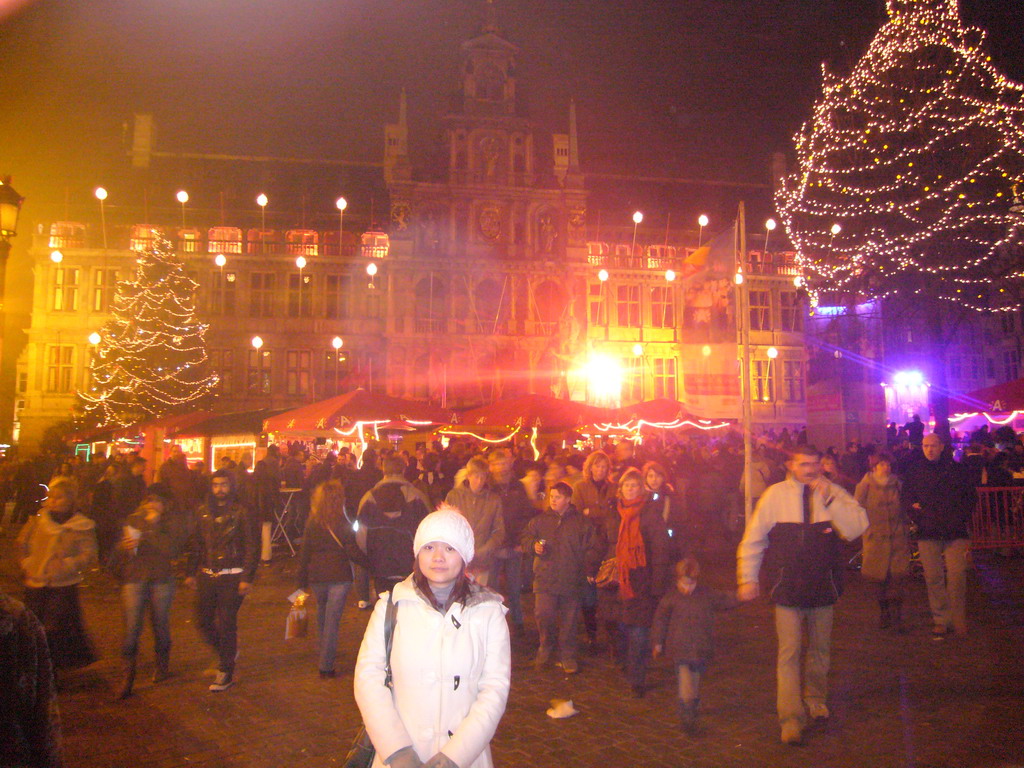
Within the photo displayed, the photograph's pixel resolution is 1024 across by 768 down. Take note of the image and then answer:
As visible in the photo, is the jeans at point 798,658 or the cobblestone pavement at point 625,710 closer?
the cobblestone pavement at point 625,710

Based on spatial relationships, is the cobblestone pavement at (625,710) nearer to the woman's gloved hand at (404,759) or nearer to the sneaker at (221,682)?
the sneaker at (221,682)

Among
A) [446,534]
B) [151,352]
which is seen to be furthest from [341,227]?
[446,534]

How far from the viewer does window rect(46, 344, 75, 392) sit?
31.6 metres

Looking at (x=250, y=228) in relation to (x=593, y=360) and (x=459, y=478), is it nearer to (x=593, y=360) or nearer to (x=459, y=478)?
(x=593, y=360)

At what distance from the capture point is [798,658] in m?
4.35

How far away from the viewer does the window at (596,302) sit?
33750 mm

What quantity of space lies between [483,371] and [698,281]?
55.3ft

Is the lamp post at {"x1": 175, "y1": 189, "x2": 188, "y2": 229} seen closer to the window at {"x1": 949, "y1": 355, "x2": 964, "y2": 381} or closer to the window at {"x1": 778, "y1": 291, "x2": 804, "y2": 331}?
the window at {"x1": 778, "y1": 291, "x2": 804, "y2": 331}

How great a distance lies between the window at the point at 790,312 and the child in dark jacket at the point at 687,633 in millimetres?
33682

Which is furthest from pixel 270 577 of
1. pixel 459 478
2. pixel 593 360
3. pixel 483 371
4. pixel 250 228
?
pixel 250 228

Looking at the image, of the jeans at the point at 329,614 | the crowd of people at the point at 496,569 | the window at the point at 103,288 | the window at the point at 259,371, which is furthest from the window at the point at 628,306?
the jeans at the point at 329,614

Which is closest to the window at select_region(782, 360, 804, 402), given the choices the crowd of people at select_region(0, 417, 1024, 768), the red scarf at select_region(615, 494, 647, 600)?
the crowd of people at select_region(0, 417, 1024, 768)

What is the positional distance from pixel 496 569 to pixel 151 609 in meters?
2.88

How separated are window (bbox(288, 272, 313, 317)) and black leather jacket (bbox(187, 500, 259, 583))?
94.1 feet
